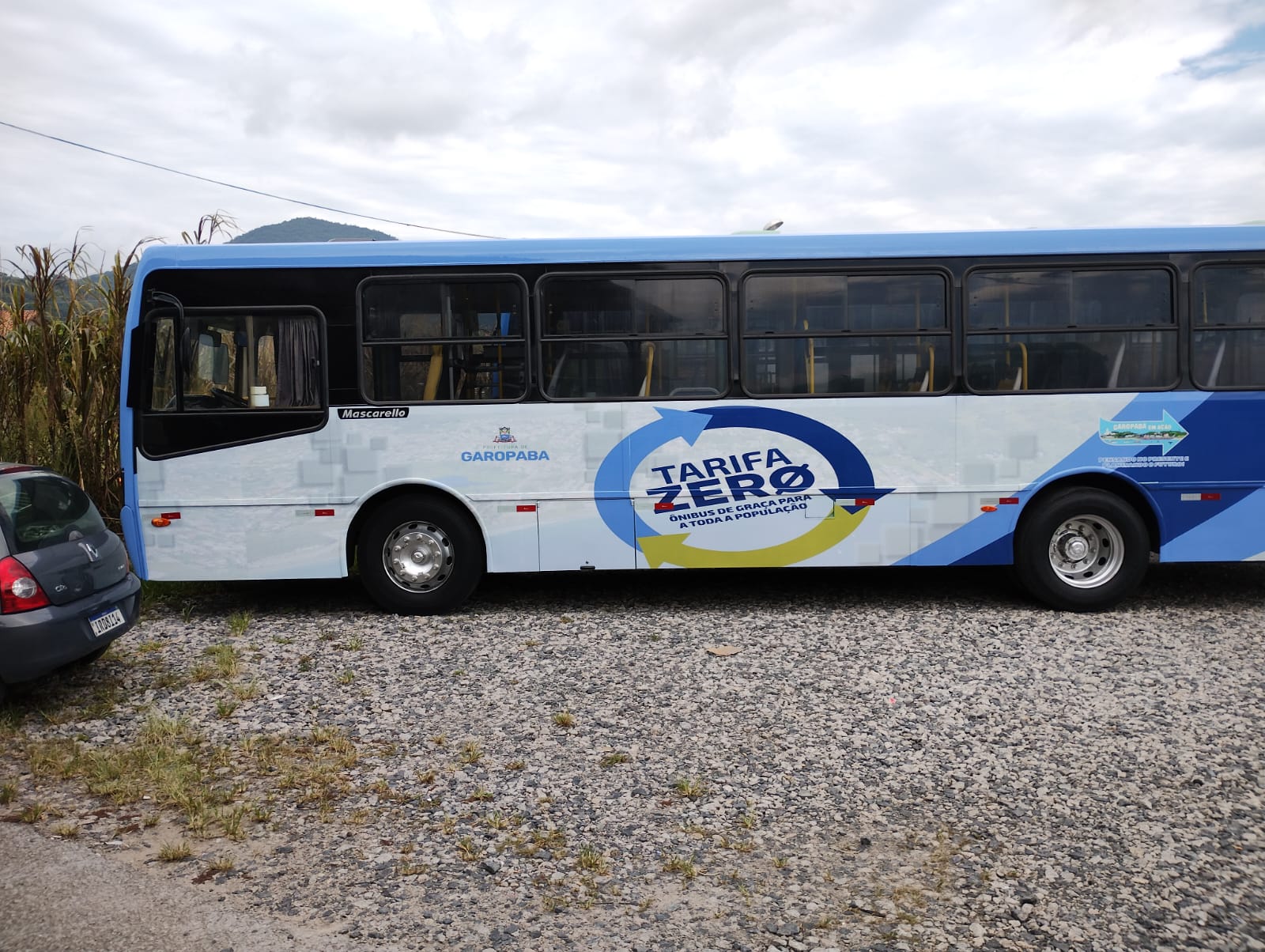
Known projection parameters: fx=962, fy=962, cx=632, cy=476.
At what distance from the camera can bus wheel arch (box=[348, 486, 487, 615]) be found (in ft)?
25.3

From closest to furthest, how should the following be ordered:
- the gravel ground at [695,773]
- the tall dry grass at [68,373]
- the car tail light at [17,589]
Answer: the gravel ground at [695,773], the car tail light at [17,589], the tall dry grass at [68,373]

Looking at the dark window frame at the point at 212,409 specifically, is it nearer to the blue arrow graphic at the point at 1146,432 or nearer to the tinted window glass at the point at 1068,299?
the tinted window glass at the point at 1068,299

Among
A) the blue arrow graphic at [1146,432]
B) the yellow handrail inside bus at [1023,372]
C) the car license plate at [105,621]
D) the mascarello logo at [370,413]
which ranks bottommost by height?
the car license plate at [105,621]

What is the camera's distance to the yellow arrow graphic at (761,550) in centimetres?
770

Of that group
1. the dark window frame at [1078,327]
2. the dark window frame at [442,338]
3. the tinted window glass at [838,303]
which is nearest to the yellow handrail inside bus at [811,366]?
the tinted window glass at [838,303]

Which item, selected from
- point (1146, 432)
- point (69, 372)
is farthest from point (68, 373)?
point (1146, 432)

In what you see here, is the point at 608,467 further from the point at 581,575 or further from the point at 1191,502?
the point at 1191,502

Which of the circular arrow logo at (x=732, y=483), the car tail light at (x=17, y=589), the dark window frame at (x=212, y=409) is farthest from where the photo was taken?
the circular arrow logo at (x=732, y=483)

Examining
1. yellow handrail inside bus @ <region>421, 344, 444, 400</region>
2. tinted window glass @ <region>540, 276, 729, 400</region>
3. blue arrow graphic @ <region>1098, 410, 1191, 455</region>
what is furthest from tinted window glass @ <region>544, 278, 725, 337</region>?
blue arrow graphic @ <region>1098, 410, 1191, 455</region>

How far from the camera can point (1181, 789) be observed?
175 inches

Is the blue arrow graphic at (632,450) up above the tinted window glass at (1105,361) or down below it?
below

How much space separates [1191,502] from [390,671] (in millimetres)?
6244

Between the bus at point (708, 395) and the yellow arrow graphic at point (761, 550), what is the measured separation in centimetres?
3

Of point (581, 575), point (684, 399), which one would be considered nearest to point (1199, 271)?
point (684, 399)
